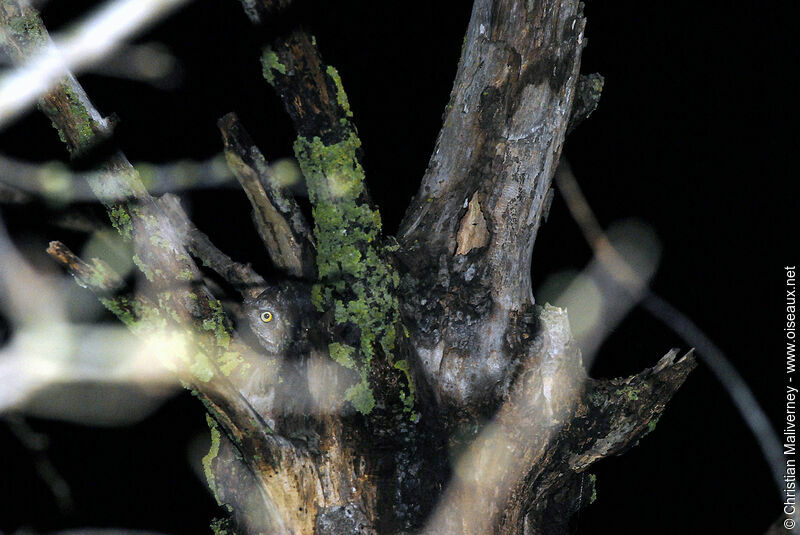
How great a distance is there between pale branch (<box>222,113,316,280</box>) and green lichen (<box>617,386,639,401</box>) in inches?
31.1

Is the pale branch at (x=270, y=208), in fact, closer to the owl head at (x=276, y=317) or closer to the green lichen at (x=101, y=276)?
the owl head at (x=276, y=317)

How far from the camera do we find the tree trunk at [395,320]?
118 cm

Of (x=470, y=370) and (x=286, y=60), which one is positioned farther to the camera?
(x=470, y=370)

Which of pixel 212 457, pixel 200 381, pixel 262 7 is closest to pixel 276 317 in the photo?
pixel 200 381

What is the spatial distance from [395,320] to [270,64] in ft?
1.88

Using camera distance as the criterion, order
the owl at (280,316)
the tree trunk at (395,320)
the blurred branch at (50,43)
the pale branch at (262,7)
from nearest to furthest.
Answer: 1. the blurred branch at (50,43)
2. the pale branch at (262,7)
3. the tree trunk at (395,320)
4. the owl at (280,316)

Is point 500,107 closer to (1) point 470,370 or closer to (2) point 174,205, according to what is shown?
(1) point 470,370

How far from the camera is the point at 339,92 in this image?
1.11 m

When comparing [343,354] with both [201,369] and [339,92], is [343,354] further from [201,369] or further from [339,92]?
[339,92]

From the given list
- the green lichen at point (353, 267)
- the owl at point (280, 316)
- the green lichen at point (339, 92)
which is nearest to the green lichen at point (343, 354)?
the green lichen at point (353, 267)

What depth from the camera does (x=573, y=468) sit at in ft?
4.68

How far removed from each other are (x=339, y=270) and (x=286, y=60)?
0.42 meters

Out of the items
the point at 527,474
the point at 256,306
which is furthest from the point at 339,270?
the point at 527,474

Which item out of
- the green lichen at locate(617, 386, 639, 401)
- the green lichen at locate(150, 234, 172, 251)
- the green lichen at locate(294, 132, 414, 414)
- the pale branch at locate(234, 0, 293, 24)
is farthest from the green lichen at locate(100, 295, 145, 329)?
the green lichen at locate(617, 386, 639, 401)
